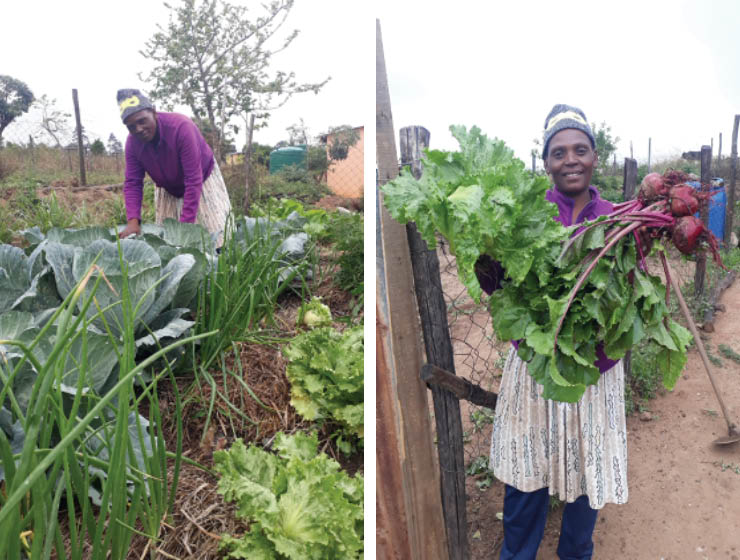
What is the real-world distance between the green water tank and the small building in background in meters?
0.56

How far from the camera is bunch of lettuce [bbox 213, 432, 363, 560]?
1480 millimetres

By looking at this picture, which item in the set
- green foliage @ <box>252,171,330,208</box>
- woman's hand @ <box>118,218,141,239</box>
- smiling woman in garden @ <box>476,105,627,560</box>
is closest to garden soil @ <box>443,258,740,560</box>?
smiling woman in garden @ <box>476,105,627,560</box>

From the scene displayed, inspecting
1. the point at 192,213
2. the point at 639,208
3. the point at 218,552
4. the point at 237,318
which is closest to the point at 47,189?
the point at 192,213

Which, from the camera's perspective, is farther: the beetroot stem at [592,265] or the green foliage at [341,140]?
the green foliage at [341,140]

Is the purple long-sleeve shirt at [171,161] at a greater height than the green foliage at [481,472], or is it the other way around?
the purple long-sleeve shirt at [171,161]

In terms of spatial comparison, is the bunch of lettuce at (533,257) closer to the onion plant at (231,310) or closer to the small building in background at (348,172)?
the onion plant at (231,310)

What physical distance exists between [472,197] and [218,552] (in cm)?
121

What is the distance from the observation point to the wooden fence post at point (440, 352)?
1683 mm

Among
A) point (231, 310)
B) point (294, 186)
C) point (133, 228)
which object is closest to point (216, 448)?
point (231, 310)

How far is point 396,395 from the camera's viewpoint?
1628 mm

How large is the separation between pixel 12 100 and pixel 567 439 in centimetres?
1039

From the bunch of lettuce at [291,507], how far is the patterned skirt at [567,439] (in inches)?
21.4

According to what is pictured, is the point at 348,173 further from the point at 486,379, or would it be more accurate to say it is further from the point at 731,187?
the point at 486,379

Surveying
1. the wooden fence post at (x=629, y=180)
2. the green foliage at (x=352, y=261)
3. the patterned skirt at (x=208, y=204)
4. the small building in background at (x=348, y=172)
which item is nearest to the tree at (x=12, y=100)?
the small building in background at (x=348, y=172)
